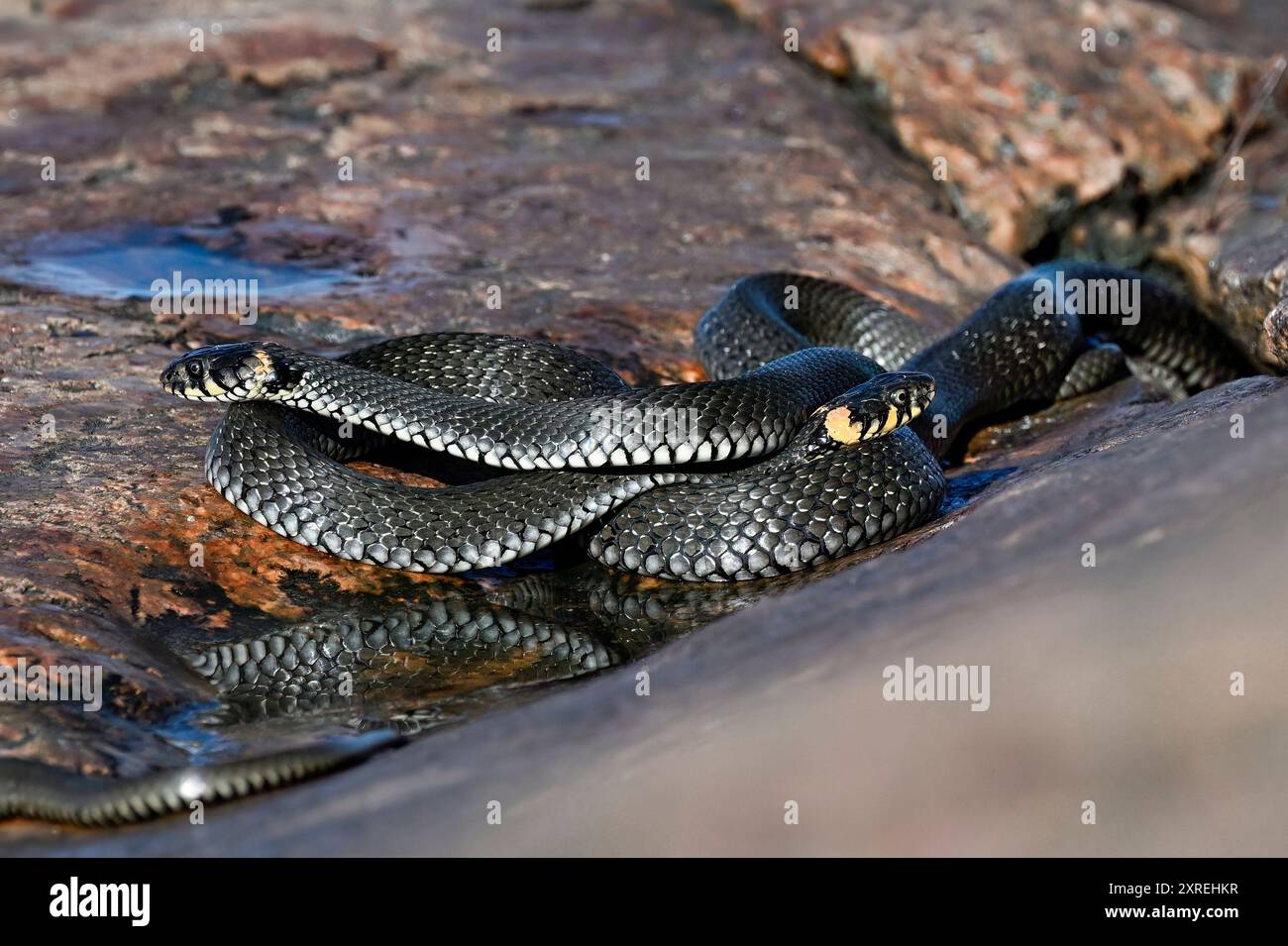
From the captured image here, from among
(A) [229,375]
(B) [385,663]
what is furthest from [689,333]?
(B) [385,663]

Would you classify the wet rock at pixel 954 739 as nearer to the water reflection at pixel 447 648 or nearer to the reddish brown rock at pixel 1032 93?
the water reflection at pixel 447 648

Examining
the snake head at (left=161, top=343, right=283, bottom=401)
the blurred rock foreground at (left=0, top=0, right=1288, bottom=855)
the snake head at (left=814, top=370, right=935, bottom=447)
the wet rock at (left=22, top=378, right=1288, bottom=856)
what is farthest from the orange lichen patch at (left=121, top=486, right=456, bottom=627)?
the snake head at (left=814, top=370, right=935, bottom=447)

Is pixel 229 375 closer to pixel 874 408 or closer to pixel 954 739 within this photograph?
pixel 874 408

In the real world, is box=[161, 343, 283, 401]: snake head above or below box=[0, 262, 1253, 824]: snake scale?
above

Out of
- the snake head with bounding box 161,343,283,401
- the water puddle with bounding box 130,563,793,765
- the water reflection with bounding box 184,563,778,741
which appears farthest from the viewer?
the snake head with bounding box 161,343,283,401

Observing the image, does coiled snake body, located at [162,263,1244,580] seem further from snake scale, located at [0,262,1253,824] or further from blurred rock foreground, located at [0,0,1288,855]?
blurred rock foreground, located at [0,0,1288,855]

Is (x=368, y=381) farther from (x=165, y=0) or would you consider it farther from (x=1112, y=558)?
(x=165, y=0)

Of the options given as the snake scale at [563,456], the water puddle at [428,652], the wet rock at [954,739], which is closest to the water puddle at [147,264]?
the snake scale at [563,456]
